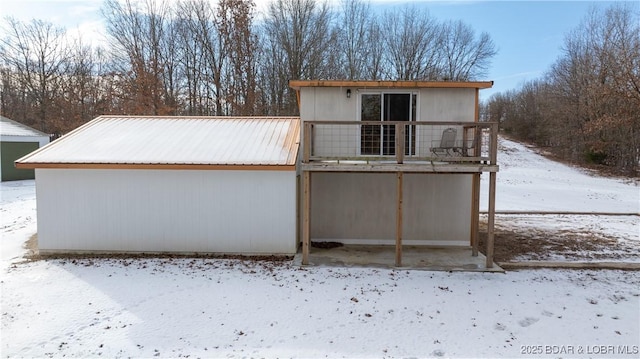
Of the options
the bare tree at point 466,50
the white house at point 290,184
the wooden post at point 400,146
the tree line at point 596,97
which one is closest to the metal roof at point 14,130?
the white house at point 290,184

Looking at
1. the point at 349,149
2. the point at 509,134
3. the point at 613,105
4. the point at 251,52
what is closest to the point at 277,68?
the point at 251,52

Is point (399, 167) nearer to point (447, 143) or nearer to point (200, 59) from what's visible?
point (447, 143)

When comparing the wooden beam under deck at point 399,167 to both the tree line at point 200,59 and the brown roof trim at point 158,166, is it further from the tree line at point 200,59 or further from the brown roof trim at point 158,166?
the tree line at point 200,59

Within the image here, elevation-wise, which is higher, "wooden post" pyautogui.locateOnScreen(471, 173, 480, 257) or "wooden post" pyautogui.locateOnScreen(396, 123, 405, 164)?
"wooden post" pyautogui.locateOnScreen(396, 123, 405, 164)

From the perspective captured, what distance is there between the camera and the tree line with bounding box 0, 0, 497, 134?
23.9 meters

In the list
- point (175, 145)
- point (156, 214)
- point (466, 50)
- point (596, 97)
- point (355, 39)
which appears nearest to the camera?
point (156, 214)

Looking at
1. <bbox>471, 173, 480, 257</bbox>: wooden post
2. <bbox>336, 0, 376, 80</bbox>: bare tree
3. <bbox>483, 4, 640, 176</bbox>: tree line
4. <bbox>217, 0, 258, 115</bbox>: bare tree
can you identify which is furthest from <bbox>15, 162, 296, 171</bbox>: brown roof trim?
<bbox>336, 0, 376, 80</bbox>: bare tree

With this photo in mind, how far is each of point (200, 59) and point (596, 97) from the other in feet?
79.1

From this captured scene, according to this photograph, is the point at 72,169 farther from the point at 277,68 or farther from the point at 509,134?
the point at 509,134

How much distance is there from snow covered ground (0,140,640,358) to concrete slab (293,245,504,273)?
0.35 meters

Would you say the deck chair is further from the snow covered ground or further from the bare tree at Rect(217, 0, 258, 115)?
the bare tree at Rect(217, 0, 258, 115)

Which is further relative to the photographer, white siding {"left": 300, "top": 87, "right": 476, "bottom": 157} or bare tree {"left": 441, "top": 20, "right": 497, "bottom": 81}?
bare tree {"left": 441, "top": 20, "right": 497, "bottom": 81}

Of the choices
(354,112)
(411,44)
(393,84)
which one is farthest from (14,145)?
(411,44)

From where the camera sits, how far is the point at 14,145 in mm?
19469
